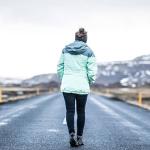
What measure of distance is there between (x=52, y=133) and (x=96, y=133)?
1.06 meters

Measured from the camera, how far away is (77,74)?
902 centimetres

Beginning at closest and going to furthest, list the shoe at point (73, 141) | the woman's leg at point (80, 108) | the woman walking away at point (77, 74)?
the shoe at point (73, 141) → the woman walking away at point (77, 74) → the woman's leg at point (80, 108)

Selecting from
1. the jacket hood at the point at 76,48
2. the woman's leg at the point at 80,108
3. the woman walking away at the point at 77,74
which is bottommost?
the woman's leg at the point at 80,108

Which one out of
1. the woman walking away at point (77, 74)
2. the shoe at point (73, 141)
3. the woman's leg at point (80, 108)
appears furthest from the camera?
the woman's leg at point (80, 108)

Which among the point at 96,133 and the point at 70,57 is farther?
the point at 96,133

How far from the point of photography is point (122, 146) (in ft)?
29.9

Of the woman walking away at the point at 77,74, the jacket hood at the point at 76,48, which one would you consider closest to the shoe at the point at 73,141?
the woman walking away at the point at 77,74

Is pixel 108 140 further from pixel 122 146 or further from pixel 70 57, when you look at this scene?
pixel 70 57

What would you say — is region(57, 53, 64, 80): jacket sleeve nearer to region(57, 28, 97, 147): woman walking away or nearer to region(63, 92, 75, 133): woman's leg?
region(57, 28, 97, 147): woman walking away

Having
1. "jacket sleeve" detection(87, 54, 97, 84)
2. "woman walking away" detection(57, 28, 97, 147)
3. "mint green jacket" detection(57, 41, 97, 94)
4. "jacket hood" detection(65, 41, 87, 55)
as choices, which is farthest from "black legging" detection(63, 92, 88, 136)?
"jacket hood" detection(65, 41, 87, 55)

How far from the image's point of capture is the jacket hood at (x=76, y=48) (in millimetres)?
9094

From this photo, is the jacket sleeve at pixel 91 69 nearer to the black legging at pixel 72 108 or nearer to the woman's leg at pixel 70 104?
the black legging at pixel 72 108

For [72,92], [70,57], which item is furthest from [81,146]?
[70,57]

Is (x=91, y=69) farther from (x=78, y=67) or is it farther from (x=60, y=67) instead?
(x=60, y=67)
